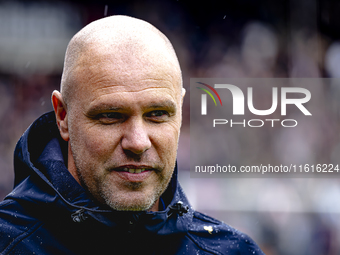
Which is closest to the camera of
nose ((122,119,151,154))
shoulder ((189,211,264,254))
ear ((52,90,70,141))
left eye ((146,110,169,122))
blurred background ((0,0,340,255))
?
nose ((122,119,151,154))

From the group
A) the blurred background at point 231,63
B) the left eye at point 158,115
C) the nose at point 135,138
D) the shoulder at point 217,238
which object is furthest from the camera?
the blurred background at point 231,63

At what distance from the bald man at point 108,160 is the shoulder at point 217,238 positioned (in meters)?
0.23

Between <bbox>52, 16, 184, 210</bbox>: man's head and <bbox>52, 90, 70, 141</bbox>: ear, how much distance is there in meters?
0.04

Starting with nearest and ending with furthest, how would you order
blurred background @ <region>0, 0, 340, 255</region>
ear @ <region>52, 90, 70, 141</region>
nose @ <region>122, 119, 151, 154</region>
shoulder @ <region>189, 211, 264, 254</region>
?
nose @ <region>122, 119, 151, 154</region> → ear @ <region>52, 90, 70, 141</region> → shoulder @ <region>189, 211, 264, 254</region> → blurred background @ <region>0, 0, 340, 255</region>

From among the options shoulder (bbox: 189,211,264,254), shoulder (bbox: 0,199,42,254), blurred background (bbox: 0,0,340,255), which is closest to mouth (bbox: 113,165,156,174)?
shoulder (bbox: 0,199,42,254)

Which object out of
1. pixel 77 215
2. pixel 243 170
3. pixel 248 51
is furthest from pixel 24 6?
pixel 77 215

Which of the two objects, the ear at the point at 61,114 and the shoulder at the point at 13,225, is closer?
the shoulder at the point at 13,225

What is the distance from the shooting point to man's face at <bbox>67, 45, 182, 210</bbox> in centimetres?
158

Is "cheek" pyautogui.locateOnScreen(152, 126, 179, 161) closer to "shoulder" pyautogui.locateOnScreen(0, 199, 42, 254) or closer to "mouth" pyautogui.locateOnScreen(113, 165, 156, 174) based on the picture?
"mouth" pyautogui.locateOnScreen(113, 165, 156, 174)

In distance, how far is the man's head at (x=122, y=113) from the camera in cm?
159

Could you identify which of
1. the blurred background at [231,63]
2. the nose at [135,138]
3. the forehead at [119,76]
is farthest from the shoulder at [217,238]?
the blurred background at [231,63]

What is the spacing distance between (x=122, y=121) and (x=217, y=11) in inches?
229

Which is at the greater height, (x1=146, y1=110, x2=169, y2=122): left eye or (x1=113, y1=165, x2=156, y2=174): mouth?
(x1=146, y1=110, x2=169, y2=122): left eye

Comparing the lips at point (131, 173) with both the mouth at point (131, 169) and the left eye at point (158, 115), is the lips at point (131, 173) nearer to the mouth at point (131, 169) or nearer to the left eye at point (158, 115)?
the mouth at point (131, 169)
